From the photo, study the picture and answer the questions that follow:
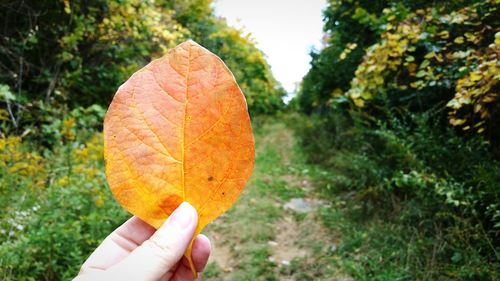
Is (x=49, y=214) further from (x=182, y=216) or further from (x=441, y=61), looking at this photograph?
(x=441, y=61)

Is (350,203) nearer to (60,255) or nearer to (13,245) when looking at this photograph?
(60,255)

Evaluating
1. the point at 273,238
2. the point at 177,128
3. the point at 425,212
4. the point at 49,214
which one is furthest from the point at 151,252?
the point at 273,238

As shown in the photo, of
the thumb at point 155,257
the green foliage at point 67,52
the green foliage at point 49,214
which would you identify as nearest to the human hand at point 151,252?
the thumb at point 155,257

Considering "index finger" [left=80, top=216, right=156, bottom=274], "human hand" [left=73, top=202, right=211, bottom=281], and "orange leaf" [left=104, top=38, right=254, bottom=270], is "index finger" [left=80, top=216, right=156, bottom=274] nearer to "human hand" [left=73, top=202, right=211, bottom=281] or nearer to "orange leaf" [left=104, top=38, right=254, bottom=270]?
"human hand" [left=73, top=202, right=211, bottom=281]

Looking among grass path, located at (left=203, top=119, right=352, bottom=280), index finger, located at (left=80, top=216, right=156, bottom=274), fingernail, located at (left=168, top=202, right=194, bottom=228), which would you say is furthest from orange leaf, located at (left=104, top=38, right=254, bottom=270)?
grass path, located at (left=203, top=119, right=352, bottom=280)

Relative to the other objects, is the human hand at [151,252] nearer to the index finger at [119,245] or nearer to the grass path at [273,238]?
the index finger at [119,245]

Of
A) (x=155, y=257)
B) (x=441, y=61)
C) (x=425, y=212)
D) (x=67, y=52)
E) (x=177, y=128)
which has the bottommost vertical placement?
(x=425, y=212)
